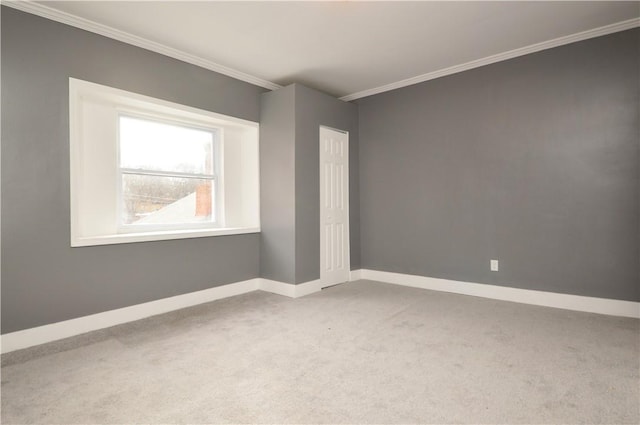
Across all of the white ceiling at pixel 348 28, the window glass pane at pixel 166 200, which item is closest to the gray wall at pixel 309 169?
the white ceiling at pixel 348 28

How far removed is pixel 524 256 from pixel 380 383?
94.9 inches

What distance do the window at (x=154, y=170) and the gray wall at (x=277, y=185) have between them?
0.14 metres

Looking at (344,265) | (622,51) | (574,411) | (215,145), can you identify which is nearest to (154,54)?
(215,145)

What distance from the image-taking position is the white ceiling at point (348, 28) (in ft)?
8.61

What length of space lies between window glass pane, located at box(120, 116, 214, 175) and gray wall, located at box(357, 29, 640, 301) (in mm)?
2234

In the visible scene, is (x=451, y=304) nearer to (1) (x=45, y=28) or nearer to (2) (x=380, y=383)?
(2) (x=380, y=383)

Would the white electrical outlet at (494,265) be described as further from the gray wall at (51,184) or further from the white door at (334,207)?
the gray wall at (51,184)

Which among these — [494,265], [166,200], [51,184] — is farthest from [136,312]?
[494,265]

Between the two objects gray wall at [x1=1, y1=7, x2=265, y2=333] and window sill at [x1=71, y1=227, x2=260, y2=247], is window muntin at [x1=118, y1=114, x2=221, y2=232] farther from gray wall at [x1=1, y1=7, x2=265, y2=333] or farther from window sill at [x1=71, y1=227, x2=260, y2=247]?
gray wall at [x1=1, y1=7, x2=265, y2=333]

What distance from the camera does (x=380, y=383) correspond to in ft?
6.34

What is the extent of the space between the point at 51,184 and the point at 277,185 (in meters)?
2.11

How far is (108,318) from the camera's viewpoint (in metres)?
2.88

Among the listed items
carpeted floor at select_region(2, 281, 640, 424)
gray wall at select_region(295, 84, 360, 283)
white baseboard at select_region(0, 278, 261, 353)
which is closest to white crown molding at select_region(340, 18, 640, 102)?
gray wall at select_region(295, 84, 360, 283)

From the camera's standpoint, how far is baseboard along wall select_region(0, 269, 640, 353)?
2.57m
